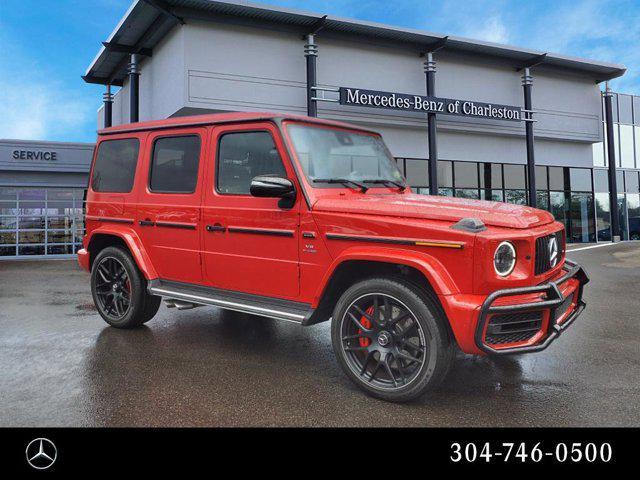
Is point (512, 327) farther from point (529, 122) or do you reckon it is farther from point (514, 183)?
point (514, 183)

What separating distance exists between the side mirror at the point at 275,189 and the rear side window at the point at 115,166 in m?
2.19

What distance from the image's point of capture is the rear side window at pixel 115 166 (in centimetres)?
544

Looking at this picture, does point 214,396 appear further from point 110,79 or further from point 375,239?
point 110,79

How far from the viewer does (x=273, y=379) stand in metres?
3.96

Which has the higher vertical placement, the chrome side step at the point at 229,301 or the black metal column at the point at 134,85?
the black metal column at the point at 134,85

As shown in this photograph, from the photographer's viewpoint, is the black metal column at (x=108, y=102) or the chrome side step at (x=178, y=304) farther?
the black metal column at (x=108, y=102)

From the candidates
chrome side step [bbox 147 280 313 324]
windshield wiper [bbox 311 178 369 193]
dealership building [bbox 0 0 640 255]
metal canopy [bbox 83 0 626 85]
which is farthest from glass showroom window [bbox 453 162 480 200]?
chrome side step [bbox 147 280 313 324]

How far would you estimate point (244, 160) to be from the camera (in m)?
4.40

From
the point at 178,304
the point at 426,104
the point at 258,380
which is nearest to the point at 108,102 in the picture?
the point at 426,104

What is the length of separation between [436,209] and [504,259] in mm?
560

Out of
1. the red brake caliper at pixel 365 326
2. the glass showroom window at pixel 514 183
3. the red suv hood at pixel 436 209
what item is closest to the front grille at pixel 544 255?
the red suv hood at pixel 436 209

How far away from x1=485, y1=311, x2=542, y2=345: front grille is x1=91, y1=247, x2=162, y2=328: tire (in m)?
3.75

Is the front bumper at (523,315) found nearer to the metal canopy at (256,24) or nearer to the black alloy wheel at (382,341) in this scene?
the black alloy wheel at (382,341)
